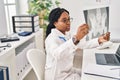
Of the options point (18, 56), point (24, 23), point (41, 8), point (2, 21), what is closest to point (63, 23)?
point (18, 56)

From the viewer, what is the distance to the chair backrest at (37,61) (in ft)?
4.73

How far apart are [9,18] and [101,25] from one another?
1339 millimetres

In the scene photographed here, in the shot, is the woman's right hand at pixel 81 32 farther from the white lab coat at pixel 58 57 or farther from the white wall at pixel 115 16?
the white wall at pixel 115 16

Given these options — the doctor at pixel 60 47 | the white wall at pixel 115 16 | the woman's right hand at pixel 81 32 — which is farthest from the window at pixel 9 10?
the woman's right hand at pixel 81 32

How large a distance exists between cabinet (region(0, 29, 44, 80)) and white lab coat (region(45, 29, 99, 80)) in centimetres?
32

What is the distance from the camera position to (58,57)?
4.71ft

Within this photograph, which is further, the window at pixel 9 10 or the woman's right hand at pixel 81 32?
the window at pixel 9 10

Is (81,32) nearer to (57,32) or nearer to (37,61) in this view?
(57,32)

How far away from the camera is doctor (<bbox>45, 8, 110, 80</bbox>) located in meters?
1.41

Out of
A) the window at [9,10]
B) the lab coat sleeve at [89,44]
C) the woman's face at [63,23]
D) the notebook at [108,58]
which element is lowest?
the notebook at [108,58]

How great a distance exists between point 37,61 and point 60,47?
0.79 feet

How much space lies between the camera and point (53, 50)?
143 centimetres

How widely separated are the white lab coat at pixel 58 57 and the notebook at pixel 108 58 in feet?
0.78

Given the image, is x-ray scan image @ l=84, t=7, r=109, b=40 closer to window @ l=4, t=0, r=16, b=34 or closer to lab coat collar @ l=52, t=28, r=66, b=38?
lab coat collar @ l=52, t=28, r=66, b=38
